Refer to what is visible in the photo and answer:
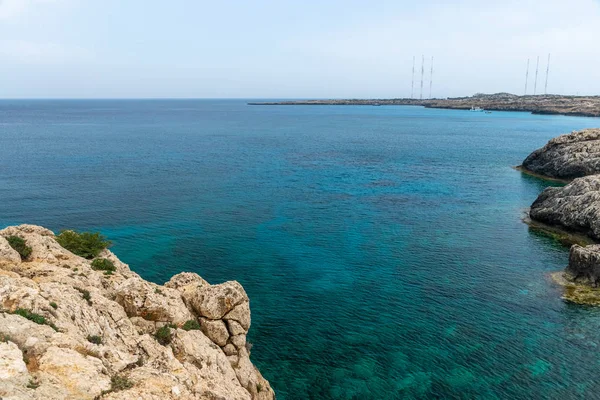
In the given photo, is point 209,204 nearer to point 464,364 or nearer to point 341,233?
point 341,233

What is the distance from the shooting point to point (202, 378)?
87.9ft

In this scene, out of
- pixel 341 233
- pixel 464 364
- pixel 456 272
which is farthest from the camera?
pixel 341 233

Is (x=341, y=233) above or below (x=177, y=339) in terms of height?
below

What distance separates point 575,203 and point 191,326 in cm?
6909

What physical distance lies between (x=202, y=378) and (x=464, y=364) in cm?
2547

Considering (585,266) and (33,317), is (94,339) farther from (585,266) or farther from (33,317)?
A: (585,266)

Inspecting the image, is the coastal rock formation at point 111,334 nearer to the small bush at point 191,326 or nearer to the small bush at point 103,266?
the small bush at point 191,326

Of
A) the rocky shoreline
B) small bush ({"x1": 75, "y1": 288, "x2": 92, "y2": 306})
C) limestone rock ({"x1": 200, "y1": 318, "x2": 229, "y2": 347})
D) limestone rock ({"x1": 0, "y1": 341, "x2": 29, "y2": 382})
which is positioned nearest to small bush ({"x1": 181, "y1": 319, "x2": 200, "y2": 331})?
limestone rock ({"x1": 200, "y1": 318, "x2": 229, "y2": 347})

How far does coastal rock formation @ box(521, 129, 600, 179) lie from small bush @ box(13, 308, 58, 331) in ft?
378

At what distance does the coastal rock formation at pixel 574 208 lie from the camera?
70.1 metres

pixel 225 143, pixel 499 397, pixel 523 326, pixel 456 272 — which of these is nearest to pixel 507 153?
pixel 225 143

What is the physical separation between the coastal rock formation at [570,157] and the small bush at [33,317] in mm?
115193

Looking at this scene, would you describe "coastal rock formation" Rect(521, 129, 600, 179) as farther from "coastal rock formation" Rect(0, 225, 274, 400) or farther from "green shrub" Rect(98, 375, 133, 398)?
"green shrub" Rect(98, 375, 133, 398)

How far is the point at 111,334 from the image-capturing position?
26.3 m
